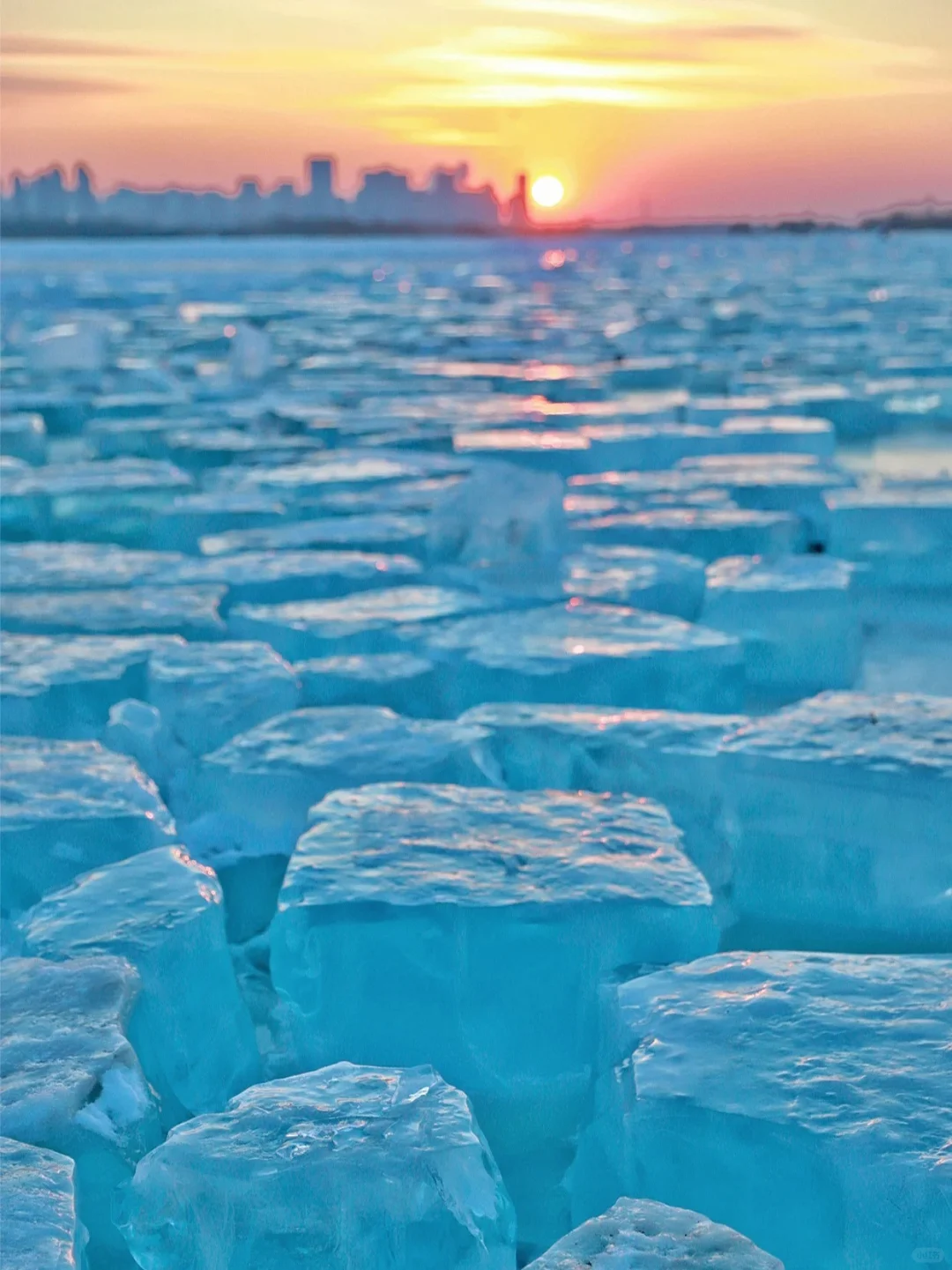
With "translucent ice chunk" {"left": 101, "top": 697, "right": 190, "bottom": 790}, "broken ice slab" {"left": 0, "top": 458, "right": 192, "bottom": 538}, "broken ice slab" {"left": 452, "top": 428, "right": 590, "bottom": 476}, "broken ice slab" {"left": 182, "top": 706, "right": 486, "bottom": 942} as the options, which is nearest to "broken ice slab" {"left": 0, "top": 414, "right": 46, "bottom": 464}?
"broken ice slab" {"left": 0, "top": 458, "right": 192, "bottom": 538}

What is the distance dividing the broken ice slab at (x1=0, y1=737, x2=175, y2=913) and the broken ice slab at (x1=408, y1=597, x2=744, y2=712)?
0.72 meters

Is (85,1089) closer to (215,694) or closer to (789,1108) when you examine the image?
(789,1108)

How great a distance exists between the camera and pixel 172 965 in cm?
154

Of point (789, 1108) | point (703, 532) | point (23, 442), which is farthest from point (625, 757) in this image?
point (23, 442)

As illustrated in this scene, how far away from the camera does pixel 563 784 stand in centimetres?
211

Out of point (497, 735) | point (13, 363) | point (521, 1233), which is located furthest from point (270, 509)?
point (13, 363)

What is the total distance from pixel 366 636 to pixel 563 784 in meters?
0.78

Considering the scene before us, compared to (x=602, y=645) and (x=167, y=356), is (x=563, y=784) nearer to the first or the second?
(x=602, y=645)

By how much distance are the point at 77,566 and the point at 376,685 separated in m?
1.31

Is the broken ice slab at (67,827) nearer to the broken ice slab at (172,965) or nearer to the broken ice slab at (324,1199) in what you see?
the broken ice slab at (172,965)

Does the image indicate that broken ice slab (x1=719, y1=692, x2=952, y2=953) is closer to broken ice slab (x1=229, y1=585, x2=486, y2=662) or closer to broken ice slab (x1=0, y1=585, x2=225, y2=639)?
broken ice slab (x1=229, y1=585, x2=486, y2=662)

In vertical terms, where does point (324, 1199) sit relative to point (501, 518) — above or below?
below

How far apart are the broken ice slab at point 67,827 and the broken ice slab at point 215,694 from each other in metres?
0.35

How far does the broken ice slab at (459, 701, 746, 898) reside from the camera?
6.51ft
